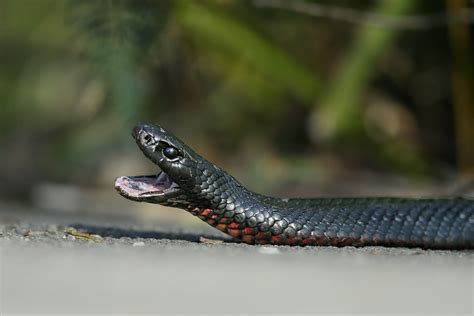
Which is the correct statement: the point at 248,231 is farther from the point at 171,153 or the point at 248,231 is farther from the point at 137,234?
the point at 137,234

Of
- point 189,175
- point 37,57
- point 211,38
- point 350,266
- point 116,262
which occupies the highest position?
point 37,57

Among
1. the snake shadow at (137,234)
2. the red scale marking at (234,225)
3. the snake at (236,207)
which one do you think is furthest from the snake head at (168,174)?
the snake shadow at (137,234)

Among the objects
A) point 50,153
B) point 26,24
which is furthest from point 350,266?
point 26,24

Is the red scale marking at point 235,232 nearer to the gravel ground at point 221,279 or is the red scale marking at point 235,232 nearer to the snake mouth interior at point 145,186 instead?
the gravel ground at point 221,279

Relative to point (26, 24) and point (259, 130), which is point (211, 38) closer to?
point (259, 130)

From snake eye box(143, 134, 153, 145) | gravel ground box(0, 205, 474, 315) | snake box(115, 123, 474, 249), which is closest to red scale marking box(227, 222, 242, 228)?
snake box(115, 123, 474, 249)

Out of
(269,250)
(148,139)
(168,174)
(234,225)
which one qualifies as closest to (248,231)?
(234,225)
